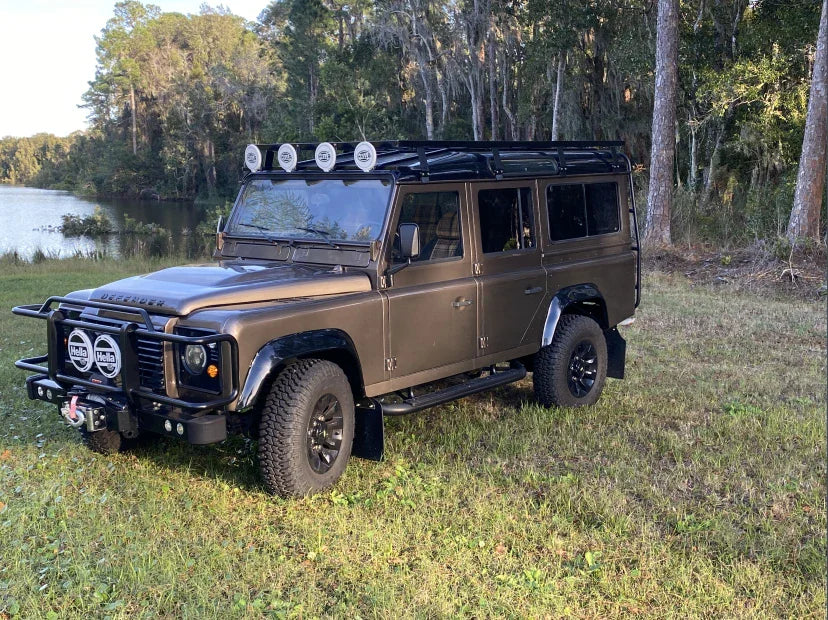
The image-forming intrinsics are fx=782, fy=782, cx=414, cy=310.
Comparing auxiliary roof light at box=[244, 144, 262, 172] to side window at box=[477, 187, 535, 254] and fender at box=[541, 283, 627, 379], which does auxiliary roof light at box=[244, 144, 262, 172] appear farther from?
fender at box=[541, 283, 627, 379]

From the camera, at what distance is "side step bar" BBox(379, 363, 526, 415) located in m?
5.09

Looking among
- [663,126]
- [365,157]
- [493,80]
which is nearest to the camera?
[365,157]

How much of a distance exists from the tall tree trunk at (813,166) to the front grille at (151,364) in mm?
12778

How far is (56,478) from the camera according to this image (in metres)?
4.87

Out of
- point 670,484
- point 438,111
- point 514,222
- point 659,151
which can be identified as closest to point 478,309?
point 514,222

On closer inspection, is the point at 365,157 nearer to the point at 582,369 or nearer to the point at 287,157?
the point at 287,157

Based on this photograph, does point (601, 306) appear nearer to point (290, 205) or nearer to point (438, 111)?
point (290, 205)

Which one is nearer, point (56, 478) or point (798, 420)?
point (56, 478)

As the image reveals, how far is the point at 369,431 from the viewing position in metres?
4.97

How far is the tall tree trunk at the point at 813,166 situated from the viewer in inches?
545

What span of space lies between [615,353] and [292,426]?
11.8 ft

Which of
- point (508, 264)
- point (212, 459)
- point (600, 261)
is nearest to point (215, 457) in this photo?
point (212, 459)

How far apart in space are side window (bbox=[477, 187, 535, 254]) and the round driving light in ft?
7.49

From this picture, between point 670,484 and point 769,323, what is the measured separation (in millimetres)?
5738
